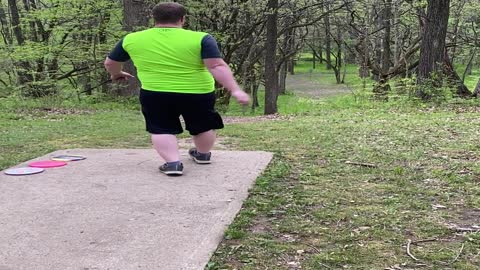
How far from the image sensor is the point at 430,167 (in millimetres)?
4379

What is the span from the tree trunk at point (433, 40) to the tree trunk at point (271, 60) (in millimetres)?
4088

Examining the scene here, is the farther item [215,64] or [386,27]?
[386,27]

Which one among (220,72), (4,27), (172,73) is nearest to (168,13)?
(172,73)

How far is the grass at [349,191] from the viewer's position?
2535 mm

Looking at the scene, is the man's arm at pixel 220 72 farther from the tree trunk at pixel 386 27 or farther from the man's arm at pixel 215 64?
the tree trunk at pixel 386 27

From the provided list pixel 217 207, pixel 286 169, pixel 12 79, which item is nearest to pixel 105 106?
pixel 12 79

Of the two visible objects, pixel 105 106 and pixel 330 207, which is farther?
pixel 105 106

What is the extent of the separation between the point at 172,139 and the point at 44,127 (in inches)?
184

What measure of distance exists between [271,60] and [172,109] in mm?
10004

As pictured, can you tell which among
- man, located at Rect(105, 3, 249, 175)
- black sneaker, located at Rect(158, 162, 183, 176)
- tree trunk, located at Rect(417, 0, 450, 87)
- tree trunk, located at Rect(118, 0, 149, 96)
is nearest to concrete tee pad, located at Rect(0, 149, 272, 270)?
black sneaker, located at Rect(158, 162, 183, 176)

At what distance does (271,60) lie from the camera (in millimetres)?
13953

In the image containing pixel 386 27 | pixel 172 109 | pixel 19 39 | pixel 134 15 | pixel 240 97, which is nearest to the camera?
pixel 240 97

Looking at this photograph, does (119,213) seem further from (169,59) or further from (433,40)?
(433,40)

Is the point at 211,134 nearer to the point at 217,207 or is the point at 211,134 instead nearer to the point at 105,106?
the point at 217,207
